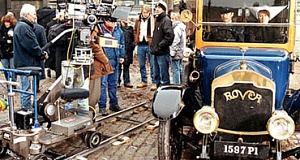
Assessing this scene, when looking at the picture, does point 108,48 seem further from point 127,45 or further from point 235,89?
point 235,89

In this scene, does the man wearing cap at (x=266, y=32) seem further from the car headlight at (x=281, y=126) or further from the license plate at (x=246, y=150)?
the license plate at (x=246, y=150)

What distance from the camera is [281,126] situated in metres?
4.33

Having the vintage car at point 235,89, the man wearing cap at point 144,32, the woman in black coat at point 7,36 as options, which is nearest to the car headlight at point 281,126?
the vintage car at point 235,89

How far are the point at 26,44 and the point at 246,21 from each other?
11.4 feet

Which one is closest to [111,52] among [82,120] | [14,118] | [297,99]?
[82,120]

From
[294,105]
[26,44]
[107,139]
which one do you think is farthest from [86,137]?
[294,105]

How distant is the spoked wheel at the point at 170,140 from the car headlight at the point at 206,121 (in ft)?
1.36

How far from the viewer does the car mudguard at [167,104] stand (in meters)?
4.61

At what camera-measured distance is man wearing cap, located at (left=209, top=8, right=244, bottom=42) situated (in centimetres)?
554

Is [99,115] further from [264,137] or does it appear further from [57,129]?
[264,137]

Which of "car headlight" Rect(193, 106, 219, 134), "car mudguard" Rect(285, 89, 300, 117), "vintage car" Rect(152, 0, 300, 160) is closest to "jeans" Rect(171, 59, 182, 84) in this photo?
"vintage car" Rect(152, 0, 300, 160)

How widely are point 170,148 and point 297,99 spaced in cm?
167

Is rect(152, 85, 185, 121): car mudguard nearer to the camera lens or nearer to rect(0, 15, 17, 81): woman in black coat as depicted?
the camera lens

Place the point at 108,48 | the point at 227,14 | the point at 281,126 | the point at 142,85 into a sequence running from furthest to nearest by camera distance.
Result: the point at 142,85 < the point at 108,48 < the point at 227,14 < the point at 281,126
